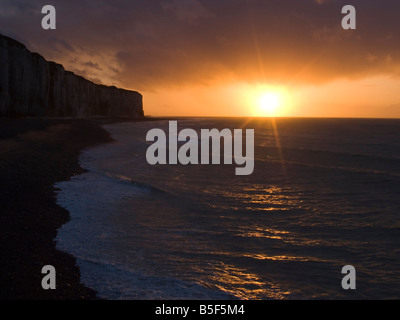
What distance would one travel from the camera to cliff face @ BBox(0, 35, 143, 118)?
43.1m

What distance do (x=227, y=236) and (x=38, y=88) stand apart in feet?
173

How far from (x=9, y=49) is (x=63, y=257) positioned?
4712cm

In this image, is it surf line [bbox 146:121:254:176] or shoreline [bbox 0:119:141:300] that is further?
surf line [bbox 146:121:254:176]

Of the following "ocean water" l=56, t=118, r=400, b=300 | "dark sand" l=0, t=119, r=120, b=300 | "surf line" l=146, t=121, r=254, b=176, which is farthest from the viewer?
"surf line" l=146, t=121, r=254, b=176

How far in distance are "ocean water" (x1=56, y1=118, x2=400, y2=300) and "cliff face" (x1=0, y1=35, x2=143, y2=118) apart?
120 ft

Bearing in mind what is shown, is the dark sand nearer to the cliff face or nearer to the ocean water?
the ocean water

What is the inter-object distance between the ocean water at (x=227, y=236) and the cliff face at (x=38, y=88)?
36.5m

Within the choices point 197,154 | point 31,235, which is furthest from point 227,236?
point 197,154

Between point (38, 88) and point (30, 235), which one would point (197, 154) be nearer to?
point (30, 235)

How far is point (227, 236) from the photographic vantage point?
834 cm

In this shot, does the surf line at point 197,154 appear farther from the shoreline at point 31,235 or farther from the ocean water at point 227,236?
the shoreline at point 31,235

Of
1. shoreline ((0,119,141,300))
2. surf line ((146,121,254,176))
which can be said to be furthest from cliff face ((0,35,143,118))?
shoreline ((0,119,141,300))

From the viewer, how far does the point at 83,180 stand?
532 inches
